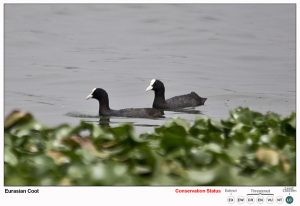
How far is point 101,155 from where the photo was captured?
21.5 ft

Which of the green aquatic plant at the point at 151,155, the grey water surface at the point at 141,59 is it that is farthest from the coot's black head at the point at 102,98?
the green aquatic plant at the point at 151,155

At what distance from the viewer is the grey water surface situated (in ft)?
54.9

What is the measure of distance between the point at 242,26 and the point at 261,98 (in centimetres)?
669

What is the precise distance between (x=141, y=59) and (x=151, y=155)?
1623 cm

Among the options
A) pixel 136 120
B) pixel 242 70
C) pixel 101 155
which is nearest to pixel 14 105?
pixel 136 120

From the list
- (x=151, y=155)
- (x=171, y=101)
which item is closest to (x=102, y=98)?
(x=171, y=101)

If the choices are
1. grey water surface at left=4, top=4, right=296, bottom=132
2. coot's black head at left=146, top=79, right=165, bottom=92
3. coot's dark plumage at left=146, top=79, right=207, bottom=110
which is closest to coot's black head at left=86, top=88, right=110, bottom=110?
grey water surface at left=4, top=4, right=296, bottom=132

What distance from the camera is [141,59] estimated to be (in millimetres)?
22344

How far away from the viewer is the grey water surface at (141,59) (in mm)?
16734

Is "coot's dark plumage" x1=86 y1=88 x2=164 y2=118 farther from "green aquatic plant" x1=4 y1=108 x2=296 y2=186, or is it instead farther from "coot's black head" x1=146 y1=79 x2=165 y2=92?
"green aquatic plant" x1=4 y1=108 x2=296 y2=186

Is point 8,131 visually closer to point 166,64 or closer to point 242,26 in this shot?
point 166,64

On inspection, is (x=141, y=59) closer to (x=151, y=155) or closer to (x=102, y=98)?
(x=102, y=98)

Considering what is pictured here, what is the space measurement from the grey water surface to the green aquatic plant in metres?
6.12

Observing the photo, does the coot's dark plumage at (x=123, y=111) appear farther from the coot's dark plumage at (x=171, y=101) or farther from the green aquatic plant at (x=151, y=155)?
the green aquatic plant at (x=151, y=155)
